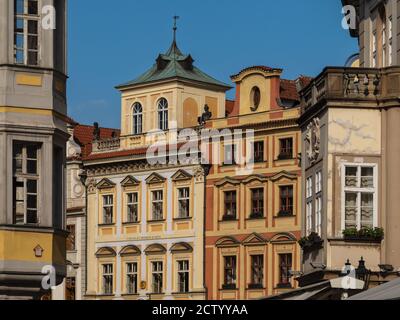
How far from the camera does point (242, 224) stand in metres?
61.9

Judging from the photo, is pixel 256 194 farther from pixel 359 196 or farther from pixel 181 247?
pixel 359 196

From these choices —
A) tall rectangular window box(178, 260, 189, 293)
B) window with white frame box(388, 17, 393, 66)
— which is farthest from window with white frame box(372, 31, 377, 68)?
tall rectangular window box(178, 260, 189, 293)

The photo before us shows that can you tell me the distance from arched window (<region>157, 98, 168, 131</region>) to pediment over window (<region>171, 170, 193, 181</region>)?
7.90 ft

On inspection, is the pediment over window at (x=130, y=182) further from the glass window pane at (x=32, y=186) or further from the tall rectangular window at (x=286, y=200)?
the glass window pane at (x=32, y=186)

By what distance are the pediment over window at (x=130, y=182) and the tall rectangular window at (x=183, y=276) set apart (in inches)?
175

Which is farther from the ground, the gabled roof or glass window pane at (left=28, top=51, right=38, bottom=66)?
the gabled roof

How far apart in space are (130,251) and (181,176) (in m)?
4.57

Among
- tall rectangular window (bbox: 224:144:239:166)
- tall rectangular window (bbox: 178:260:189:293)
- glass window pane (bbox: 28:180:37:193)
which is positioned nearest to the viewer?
glass window pane (bbox: 28:180:37:193)

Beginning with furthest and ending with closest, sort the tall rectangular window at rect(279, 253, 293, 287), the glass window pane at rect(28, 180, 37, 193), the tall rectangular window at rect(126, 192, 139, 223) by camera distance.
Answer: the tall rectangular window at rect(126, 192, 139, 223), the tall rectangular window at rect(279, 253, 293, 287), the glass window pane at rect(28, 180, 37, 193)

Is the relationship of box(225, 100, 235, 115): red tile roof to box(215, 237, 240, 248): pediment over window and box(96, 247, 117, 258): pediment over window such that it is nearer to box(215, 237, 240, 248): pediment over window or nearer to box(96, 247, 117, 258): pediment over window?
box(215, 237, 240, 248): pediment over window

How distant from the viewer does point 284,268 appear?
59875mm

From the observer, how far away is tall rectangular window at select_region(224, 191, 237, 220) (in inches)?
2461

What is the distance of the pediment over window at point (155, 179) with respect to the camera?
213 ft

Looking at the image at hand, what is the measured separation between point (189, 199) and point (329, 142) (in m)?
32.2
